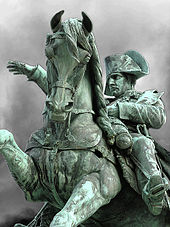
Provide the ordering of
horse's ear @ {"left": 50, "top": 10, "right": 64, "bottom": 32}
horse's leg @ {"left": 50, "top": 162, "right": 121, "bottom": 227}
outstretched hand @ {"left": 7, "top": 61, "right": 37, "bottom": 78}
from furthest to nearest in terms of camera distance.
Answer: outstretched hand @ {"left": 7, "top": 61, "right": 37, "bottom": 78} < horse's ear @ {"left": 50, "top": 10, "right": 64, "bottom": 32} < horse's leg @ {"left": 50, "top": 162, "right": 121, "bottom": 227}

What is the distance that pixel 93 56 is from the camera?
3.61 meters

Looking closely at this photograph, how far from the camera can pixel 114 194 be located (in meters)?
3.50

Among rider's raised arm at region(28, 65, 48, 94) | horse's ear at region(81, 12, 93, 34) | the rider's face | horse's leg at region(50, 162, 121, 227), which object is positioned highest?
horse's ear at region(81, 12, 93, 34)

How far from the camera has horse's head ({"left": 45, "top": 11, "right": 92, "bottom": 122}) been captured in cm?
318

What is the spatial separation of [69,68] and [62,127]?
522mm

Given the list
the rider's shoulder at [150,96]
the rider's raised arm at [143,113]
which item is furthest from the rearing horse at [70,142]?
the rider's shoulder at [150,96]

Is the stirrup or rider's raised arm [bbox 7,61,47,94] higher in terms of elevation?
rider's raised arm [bbox 7,61,47,94]

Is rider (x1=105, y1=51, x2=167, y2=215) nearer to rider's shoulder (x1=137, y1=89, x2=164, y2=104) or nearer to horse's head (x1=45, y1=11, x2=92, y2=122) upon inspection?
rider's shoulder (x1=137, y1=89, x2=164, y2=104)

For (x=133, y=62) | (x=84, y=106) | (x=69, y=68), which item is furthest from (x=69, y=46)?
(x=133, y=62)

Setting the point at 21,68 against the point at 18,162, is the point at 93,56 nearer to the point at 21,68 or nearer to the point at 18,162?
the point at 21,68

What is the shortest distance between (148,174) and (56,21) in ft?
4.87

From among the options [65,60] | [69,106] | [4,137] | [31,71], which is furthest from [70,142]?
[31,71]

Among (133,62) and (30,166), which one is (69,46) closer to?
(30,166)

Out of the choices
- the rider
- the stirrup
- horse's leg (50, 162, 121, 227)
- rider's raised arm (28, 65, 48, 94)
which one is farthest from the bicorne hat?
the stirrup
